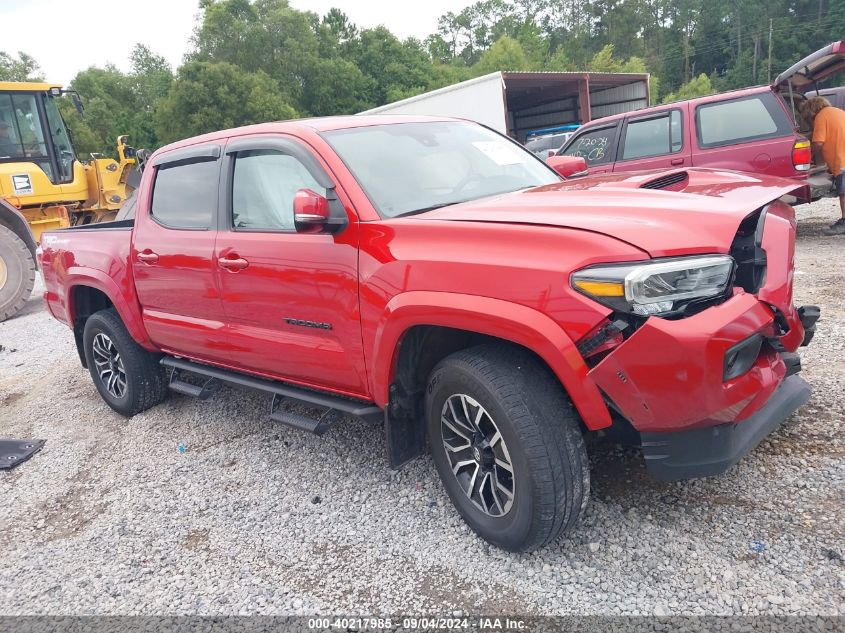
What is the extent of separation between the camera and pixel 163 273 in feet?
13.3

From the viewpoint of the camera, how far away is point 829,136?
7250 millimetres

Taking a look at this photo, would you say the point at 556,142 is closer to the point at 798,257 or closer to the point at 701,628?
the point at 798,257

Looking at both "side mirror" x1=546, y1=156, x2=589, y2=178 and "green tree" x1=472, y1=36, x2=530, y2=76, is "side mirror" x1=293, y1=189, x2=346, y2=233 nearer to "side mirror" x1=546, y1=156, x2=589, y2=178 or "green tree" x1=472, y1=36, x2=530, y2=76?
"side mirror" x1=546, y1=156, x2=589, y2=178

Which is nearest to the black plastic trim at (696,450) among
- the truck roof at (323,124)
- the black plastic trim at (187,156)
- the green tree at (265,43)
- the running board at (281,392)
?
the running board at (281,392)

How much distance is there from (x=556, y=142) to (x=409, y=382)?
18277 mm

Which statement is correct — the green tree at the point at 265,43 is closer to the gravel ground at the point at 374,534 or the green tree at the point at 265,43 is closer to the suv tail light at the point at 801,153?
the suv tail light at the point at 801,153

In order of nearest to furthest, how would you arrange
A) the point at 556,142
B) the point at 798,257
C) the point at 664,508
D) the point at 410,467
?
1. the point at 664,508
2. the point at 410,467
3. the point at 798,257
4. the point at 556,142

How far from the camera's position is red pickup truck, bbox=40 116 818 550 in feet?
6.98

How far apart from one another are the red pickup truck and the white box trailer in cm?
1155

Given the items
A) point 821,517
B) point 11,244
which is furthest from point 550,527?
point 11,244

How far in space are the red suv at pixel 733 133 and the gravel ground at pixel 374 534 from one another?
349cm

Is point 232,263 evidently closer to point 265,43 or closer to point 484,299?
point 484,299

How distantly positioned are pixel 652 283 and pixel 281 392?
2.14 m

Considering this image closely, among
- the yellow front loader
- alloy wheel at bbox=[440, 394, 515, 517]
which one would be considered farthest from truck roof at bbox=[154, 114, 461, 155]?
the yellow front loader
